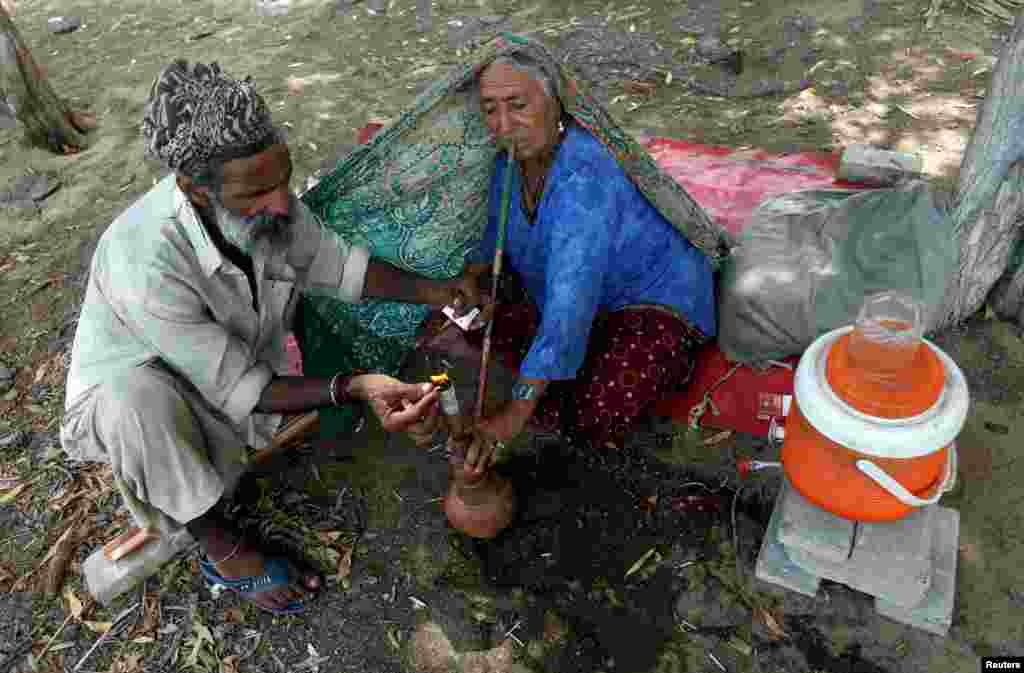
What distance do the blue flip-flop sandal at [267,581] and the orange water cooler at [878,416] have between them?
75.3 inches

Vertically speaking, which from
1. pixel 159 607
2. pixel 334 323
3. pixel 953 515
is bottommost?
pixel 159 607

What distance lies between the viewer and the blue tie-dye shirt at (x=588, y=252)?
8.52ft

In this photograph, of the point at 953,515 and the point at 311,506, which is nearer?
the point at 953,515

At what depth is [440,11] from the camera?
749cm

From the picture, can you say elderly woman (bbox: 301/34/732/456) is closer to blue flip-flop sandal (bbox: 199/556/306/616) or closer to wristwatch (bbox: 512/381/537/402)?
wristwatch (bbox: 512/381/537/402)

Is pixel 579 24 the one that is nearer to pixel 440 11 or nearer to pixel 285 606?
pixel 440 11

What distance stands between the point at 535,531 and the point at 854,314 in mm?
1527

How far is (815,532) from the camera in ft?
8.02

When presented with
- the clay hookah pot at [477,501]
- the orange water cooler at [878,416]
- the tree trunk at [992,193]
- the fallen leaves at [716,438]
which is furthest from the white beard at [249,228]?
the tree trunk at [992,193]

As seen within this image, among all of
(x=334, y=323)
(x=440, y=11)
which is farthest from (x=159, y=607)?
(x=440, y=11)

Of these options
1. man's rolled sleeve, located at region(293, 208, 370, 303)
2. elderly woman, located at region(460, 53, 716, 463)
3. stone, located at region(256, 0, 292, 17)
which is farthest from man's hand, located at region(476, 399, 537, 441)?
stone, located at region(256, 0, 292, 17)

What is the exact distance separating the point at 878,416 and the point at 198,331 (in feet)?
6.90

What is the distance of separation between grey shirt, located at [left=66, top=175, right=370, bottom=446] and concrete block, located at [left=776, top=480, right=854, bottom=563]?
1.85m

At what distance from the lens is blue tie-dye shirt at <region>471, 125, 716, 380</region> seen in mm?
2596
